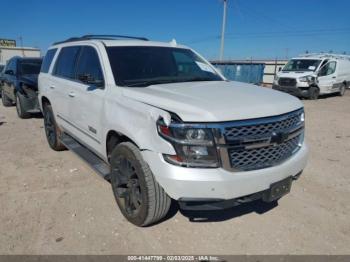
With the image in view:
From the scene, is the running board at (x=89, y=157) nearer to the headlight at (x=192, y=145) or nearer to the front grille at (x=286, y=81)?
the headlight at (x=192, y=145)

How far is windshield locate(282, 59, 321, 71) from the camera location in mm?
15477

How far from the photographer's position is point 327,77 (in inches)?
612

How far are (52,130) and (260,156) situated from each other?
169 inches

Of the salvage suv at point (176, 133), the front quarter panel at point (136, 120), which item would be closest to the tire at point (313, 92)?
the salvage suv at point (176, 133)

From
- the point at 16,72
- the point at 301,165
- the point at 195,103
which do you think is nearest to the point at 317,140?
the point at 301,165

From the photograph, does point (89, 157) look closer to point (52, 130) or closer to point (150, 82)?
point (150, 82)

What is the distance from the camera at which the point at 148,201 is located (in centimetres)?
292

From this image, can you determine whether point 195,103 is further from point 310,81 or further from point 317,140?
point 310,81

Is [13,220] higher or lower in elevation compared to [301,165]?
lower

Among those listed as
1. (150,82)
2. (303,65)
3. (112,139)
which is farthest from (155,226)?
(303,65)

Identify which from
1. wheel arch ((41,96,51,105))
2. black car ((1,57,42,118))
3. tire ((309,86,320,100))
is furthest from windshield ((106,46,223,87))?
tire ((309,86,320,100))

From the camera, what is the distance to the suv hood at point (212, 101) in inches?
102

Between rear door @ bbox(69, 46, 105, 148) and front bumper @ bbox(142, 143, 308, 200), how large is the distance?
4.00 feet

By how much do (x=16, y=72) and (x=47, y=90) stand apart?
4701mm
